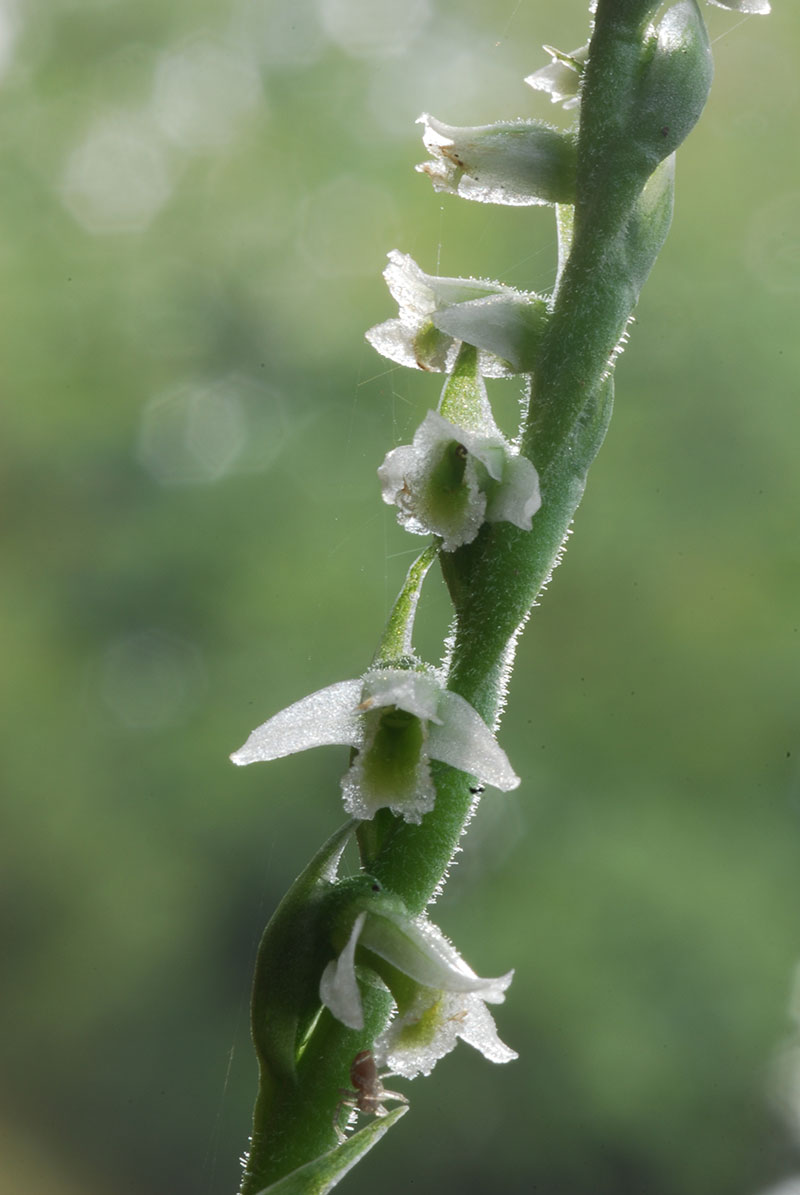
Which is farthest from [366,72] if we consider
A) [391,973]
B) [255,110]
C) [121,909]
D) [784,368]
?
[391,973]

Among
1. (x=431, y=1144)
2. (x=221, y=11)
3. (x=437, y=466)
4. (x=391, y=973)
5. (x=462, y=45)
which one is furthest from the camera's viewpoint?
(x=221, y=11)

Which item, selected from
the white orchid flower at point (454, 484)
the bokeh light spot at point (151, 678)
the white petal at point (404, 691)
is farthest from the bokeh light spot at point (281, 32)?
the white petal at point (404, 691)

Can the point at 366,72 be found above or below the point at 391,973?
above

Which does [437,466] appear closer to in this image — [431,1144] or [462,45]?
[462,45]

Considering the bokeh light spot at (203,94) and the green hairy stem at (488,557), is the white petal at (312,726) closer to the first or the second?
the green hairy stem at (488,557)

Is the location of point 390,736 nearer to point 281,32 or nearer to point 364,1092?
point 364,1092

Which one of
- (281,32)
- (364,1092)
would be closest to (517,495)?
(364,1092)
